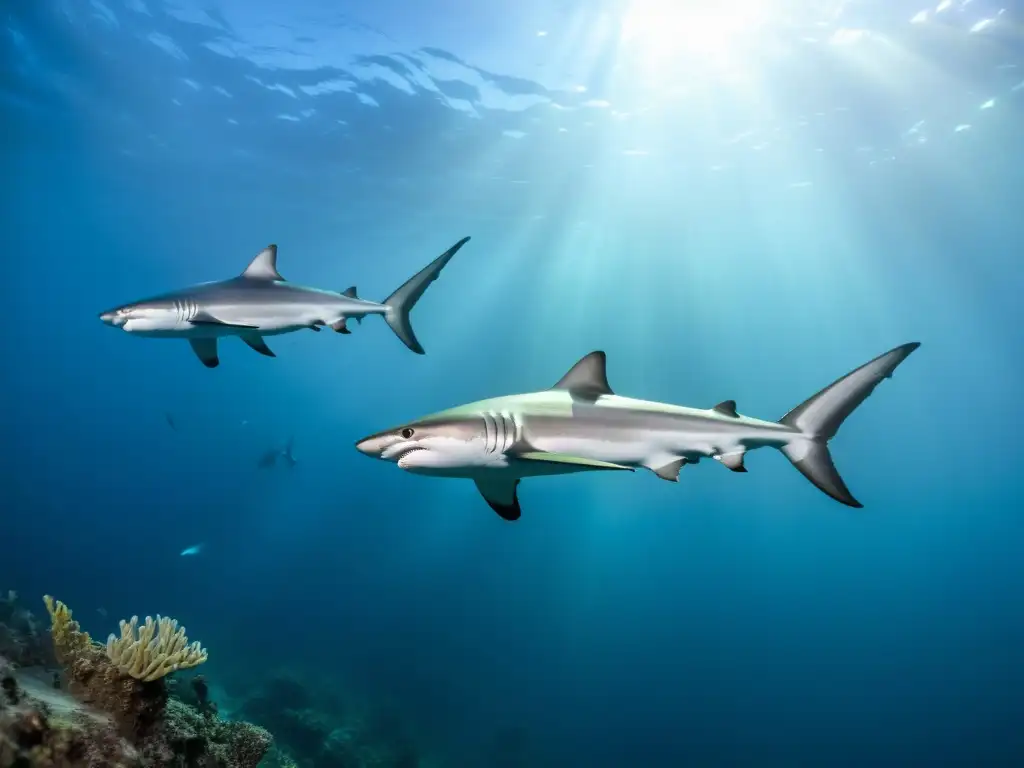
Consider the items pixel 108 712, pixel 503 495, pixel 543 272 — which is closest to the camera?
pixel 108 712

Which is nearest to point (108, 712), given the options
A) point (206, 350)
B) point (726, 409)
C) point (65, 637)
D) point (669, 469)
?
point (65, 637)

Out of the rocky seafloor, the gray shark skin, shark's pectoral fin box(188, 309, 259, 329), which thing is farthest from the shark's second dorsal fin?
the rocky seafloor

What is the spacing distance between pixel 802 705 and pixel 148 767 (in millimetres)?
47250

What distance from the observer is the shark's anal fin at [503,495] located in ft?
14.8

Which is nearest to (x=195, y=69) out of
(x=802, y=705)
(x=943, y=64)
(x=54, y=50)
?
(x=54, y=50)

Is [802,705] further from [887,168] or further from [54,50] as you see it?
[54,50]

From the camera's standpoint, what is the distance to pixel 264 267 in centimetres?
752

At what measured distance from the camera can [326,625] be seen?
3450 centimetres

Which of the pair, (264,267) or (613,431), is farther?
(264,267)

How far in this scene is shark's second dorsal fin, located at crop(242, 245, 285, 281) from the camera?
741cm

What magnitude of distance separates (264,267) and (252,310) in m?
0.79

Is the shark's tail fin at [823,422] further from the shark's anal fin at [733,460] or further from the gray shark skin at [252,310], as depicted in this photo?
the gray shark skin at [252,310]

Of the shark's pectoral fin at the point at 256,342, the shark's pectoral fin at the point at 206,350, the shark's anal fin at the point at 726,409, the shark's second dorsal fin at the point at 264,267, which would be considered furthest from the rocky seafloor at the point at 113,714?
the shark's anal fin at the point at 726,409

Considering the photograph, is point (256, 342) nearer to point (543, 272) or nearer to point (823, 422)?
point (823, 422)
